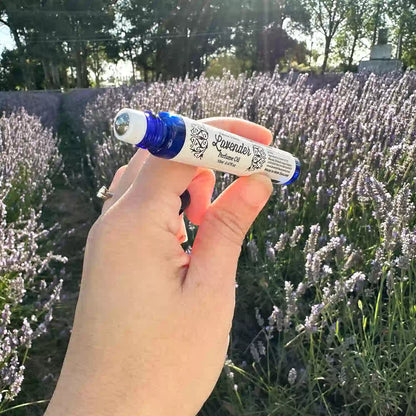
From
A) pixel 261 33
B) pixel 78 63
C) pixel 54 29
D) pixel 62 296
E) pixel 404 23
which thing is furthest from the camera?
pixel 78 63

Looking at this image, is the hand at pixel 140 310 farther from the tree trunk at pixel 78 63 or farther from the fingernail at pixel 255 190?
the tree trunk at pixel 78 63

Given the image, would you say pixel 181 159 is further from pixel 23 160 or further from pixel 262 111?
pixel 23 160

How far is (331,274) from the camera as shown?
2.24 meters

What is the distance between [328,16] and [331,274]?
4445 centimetres

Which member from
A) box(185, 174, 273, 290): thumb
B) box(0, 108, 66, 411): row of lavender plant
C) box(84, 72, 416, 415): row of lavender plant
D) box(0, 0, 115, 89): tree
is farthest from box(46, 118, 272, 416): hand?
box(0, 0, 115, 89): tree

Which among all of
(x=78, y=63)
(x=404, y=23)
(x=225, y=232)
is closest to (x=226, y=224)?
(x=225, y=232)

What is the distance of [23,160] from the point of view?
4027 millimetres

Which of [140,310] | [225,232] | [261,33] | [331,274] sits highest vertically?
[261,33]

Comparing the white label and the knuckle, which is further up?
the white label

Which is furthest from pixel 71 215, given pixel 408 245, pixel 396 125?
pixel 408 245

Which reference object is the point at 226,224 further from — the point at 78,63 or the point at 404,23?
the point at 78,63

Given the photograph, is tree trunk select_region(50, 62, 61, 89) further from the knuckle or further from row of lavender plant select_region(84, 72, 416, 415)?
the knuckle

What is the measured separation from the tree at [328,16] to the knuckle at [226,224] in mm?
41481

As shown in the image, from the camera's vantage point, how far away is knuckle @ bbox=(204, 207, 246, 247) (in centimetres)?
103
